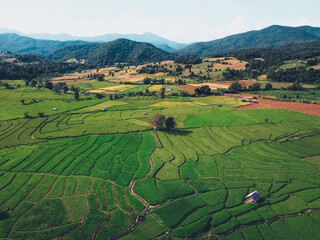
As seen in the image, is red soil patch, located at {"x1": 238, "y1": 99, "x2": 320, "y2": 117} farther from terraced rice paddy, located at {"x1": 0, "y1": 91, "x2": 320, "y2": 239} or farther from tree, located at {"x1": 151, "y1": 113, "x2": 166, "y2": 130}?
tree, located at {"x1": 151, "y1": 113, "x2": 166, "y2": 130}

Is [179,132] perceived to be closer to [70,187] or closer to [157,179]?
[157,179]

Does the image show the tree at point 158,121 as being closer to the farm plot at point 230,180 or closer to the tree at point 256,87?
the farm plot at point 230,180

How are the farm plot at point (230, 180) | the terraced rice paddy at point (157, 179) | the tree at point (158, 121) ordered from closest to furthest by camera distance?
the terraced rice paddy at point (157, 179)
the farm plot at point (230, 180)
the tree at point (158, 121)

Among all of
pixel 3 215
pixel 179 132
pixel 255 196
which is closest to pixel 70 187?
pixel 3 215

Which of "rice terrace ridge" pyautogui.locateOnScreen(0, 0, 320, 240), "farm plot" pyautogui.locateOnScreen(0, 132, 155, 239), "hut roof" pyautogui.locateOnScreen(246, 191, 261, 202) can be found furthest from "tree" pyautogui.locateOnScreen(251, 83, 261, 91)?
"hut roof" pyautogui.locateOnScreen(246, 191, 261, 202)

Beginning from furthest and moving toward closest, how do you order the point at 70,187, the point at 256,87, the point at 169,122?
the point at 256,87, the point at 169,122, the point at 70,187

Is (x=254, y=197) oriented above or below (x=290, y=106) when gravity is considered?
below

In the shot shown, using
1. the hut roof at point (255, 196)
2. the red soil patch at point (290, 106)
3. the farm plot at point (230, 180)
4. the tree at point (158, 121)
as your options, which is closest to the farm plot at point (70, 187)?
the farm plot at point (230, 180)
